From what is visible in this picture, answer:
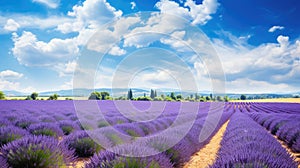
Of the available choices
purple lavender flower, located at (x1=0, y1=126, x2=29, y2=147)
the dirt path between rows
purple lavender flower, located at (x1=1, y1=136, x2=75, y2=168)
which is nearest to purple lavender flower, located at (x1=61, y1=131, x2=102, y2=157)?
purple lavender flower, located at (x1=0, y1=126, x2=29, y2=147)

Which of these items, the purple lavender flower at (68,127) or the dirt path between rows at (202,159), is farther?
the purple lavender flower at (68,127)

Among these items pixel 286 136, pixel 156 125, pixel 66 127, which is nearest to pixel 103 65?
pixel 66 127

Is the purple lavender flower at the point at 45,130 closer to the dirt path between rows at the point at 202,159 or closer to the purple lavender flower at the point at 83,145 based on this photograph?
the purple lavender flower at the point at 83,145

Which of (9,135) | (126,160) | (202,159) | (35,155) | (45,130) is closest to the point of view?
(126,160)

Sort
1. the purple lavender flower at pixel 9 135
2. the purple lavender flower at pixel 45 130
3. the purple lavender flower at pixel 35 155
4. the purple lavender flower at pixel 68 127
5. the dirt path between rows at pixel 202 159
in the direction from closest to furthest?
the purple lavender flower at pixel 35 155 → the dirt path between rows at pixel 202 159 → the purple lavender flower at pixel 9 135 → the purple lavender flower at pixel 45 130 → the purple lavender flower at pixel 68 127

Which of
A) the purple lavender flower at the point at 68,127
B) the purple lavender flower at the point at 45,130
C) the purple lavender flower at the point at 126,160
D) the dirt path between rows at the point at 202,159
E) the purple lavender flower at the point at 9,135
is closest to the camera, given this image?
the purple lavender flower at the point at 126,160

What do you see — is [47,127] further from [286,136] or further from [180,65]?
[286,136]

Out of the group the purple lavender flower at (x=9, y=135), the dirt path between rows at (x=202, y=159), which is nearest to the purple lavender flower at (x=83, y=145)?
A: the purple lavender flower at (x=9, y=135)

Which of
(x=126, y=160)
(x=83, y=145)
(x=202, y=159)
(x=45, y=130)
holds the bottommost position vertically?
(x=202, y=159)

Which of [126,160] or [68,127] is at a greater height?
[126,160]

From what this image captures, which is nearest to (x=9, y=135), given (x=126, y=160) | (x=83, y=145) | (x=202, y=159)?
(x=83, y=145)

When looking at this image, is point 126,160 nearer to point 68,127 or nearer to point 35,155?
point 35,155

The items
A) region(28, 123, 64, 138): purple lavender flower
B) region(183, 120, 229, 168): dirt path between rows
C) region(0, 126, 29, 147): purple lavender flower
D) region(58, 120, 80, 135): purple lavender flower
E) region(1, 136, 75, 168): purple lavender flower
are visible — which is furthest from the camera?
region(58, 120, 80, 135): purple lavender flower

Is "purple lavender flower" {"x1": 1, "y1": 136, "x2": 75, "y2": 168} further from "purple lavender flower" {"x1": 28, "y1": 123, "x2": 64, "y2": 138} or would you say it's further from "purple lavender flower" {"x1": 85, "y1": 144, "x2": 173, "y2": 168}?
"purple lavender flower" {"x1": 28, "y1": 123, "x2": 64, "y2": 138}
